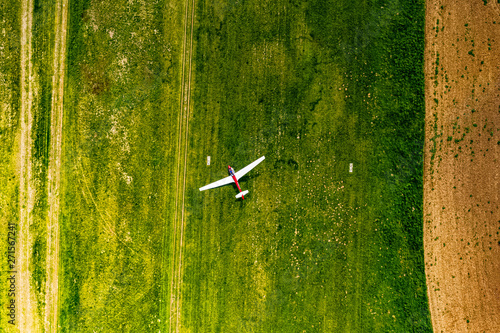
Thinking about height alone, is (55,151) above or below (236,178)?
above

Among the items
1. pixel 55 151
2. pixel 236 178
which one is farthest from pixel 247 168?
pixel 55 151

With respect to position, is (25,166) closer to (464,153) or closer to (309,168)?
(309,168)

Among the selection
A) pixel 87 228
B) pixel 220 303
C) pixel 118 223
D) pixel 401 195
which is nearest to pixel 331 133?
pixel 401 195

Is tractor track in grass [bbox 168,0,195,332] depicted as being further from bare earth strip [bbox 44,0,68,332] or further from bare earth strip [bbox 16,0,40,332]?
bare earth strip [bbox 16,0,40,332]

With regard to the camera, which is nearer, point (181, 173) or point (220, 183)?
point (220, 183)

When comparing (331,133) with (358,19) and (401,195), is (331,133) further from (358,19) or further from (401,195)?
(358,19)

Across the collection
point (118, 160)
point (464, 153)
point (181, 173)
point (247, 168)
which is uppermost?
point (464, 153)

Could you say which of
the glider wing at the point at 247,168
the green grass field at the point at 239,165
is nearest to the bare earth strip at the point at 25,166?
the green grass field at the point at 239,165

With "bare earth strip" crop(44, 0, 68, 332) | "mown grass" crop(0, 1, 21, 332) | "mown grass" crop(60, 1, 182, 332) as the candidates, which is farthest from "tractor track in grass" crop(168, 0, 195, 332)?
"mown grass" crop(0, 1, 21, 332)
